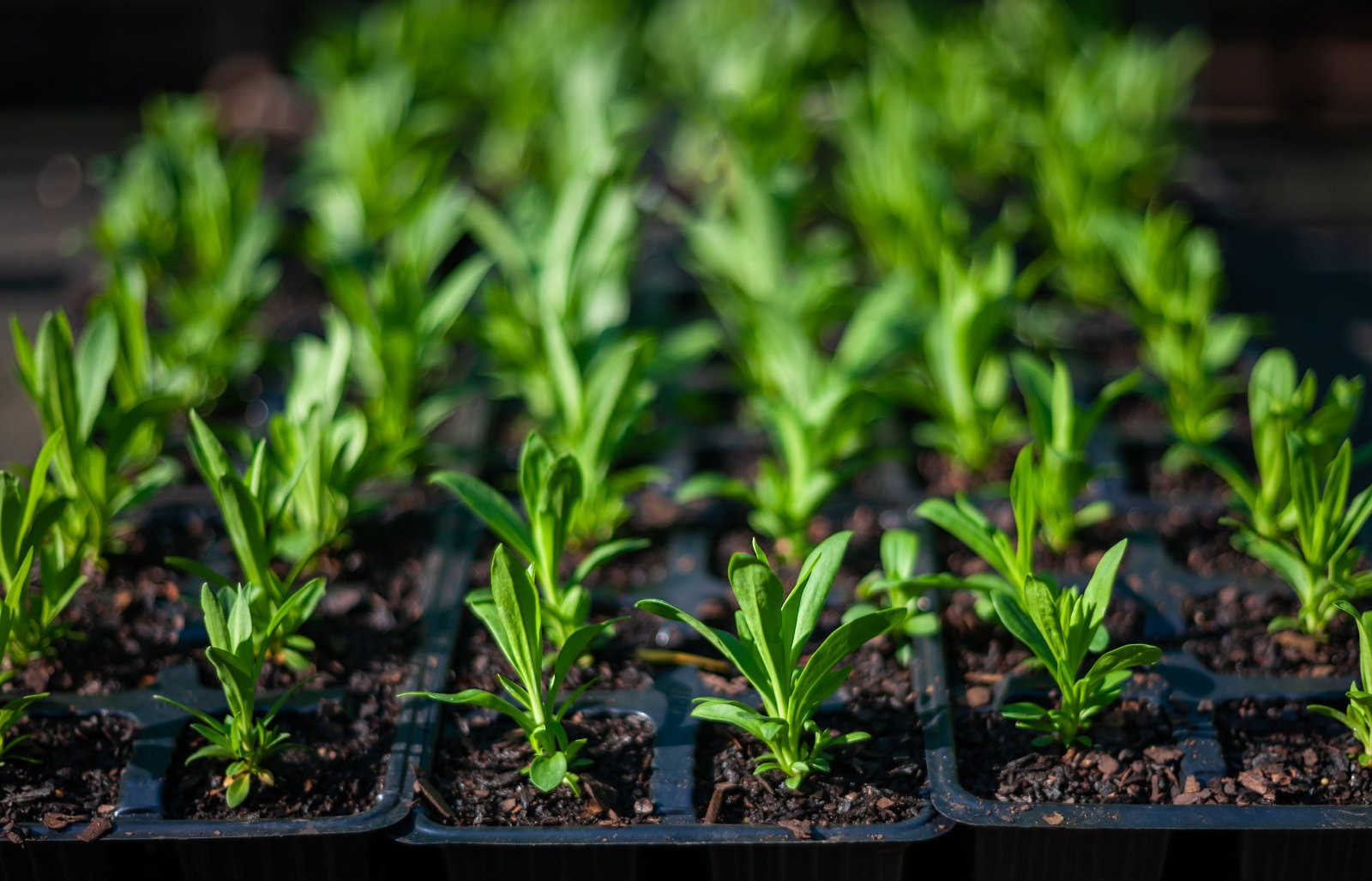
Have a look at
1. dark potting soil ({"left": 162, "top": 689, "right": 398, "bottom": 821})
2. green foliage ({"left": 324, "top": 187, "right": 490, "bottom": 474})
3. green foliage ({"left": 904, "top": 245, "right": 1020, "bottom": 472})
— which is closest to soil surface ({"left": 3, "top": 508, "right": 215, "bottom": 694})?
dark potting soil ({"left": 162, "top": 689, "right": 398, "bottom": 821})

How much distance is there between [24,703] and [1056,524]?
3.63ft

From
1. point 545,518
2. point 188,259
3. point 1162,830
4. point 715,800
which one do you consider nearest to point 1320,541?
point 1162,830

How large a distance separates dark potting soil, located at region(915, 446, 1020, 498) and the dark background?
60 centimetres

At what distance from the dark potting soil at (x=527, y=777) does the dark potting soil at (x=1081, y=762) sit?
1.03 ft

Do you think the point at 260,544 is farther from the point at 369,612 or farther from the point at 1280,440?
the point at 1280,440

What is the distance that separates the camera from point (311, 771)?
1293 millimetres

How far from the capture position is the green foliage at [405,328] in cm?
175

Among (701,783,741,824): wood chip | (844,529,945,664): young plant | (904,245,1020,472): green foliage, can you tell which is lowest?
(701,783,741,824): wood chip

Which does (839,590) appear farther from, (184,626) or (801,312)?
(184,626)

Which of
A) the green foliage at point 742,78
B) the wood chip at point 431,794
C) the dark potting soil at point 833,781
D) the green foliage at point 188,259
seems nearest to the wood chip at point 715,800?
the dark potting soil at point 833,781

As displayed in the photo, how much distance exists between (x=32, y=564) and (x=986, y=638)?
1.00 metres

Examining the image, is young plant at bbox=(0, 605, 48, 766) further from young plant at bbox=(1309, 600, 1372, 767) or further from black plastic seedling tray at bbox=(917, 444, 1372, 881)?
young plant at bbox=(1309, 600, 1372, 767)

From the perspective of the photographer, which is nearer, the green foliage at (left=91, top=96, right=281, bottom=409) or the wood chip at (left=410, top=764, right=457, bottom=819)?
the wood chip at (left=410, top=764, right=457, bottom=819)

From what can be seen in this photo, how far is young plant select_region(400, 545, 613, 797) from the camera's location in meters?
1.20
